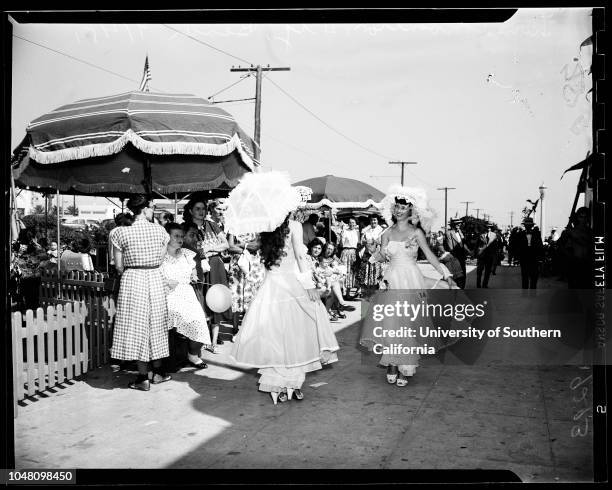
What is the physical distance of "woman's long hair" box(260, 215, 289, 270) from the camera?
4.68m

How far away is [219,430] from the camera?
157 inches

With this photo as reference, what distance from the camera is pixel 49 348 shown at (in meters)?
4.85

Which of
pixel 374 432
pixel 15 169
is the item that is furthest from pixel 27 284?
pixel 374 432

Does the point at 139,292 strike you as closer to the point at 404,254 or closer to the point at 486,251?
the point at 404,254

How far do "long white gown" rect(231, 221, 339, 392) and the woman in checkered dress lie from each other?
0.88 m

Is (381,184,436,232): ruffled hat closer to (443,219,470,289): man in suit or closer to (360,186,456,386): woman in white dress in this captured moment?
(360,186,456,386): woman in white dress

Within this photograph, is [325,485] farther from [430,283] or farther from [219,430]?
[430,283]

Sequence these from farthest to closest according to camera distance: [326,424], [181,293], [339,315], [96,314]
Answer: [339,315] < [96,314] < [181,293] < [326,424]

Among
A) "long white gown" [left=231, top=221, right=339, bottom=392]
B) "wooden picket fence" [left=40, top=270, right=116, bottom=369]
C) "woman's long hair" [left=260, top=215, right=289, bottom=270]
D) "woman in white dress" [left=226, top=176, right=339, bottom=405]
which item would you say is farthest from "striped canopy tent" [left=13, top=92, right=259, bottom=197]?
"wooden picket fence" [left=40, top=270, right=116, bottom=369]

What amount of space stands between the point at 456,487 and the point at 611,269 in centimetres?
165

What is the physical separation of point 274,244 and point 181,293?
1.33m

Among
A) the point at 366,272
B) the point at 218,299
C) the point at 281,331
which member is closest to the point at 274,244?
the point at 281,331

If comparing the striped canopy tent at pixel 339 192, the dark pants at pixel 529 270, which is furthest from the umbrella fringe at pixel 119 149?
the dark pants at pixel 529 270

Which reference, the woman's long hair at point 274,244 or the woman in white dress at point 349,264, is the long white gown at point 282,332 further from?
the woman in white dress at point 349,264
